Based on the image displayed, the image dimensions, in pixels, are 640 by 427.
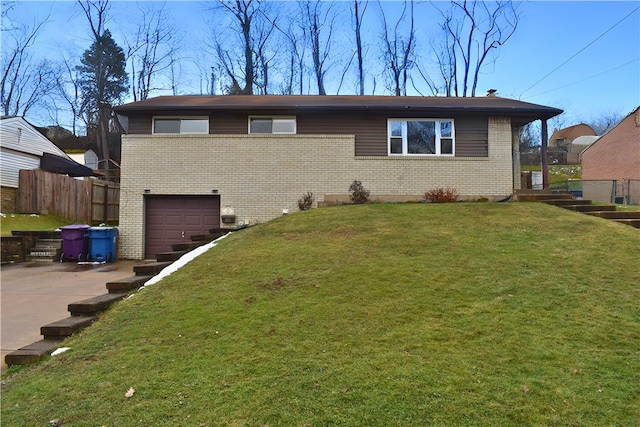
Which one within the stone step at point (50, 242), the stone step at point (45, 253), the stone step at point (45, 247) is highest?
the stone step at point (50, 242)

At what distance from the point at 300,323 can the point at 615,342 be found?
3.38m

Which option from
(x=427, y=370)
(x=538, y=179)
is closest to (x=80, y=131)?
(x=538, y=179)

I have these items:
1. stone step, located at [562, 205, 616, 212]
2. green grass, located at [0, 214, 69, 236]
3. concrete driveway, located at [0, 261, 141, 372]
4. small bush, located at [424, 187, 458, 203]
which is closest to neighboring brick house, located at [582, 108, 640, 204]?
stone step, located at [562, 205, 616, 212]

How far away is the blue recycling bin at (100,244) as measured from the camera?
12688 mm

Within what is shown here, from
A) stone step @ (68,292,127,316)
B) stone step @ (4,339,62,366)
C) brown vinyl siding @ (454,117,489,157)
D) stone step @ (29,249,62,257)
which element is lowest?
stone step @ (4,339,62,366)

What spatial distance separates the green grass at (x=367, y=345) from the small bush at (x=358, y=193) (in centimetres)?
597

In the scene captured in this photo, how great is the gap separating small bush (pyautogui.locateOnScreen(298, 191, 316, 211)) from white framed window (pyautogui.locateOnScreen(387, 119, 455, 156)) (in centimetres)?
337

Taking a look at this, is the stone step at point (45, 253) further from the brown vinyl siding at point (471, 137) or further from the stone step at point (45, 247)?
the brown vinyl siding at point (471, 137)

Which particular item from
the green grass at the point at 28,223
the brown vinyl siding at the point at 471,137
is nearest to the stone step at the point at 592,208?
the brown vinyl siding at the point at 471,137

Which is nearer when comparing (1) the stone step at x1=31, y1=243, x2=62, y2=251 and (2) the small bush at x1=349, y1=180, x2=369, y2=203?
(1) the stone step at x1=31, y1=243, x2=62, y2=251

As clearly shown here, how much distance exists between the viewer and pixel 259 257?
299 inches

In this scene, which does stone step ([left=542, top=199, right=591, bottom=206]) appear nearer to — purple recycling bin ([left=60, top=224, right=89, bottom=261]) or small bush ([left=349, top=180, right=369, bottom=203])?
small bush ([left=349, top=180, right=369, bottom=203])

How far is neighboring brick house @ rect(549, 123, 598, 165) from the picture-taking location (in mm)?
45438

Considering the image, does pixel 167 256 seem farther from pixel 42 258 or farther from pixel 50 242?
pixel 50 242
